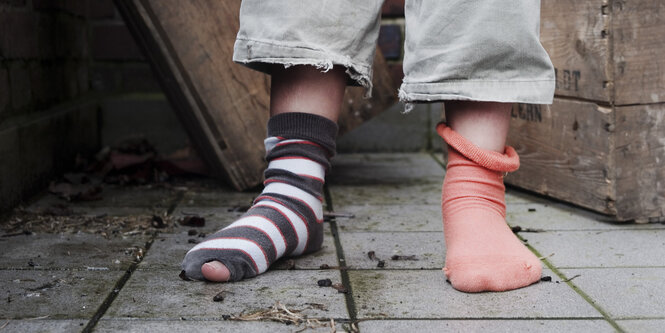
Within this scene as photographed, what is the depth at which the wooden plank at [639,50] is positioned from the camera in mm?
1721

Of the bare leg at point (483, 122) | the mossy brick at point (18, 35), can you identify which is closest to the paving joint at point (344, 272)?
the bare leg at point (483, 122)

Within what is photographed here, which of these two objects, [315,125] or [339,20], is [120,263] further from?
[339,20]

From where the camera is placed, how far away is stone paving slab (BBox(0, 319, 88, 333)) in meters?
1.05

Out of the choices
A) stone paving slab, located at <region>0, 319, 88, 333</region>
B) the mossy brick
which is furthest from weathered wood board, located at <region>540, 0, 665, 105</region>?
the mossy brick

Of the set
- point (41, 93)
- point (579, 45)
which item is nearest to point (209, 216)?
point (41, 93)

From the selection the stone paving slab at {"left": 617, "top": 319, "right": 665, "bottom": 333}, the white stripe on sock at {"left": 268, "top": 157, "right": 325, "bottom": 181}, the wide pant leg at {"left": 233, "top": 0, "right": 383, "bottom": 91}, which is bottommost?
the stone paving slab at {"left": 617, "top": 319, "right": 665, "bottom": 333}

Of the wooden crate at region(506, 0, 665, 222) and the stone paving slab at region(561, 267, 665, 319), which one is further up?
the wooden crate at region(506, 0, 665, 222)

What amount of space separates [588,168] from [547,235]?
0.30 meters

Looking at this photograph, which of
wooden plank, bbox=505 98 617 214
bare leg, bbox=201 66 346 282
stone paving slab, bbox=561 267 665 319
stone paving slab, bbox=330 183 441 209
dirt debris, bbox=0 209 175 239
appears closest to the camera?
stone paving slab, bbox=561 267 665 319

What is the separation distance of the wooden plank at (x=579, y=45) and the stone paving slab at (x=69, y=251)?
1.12m

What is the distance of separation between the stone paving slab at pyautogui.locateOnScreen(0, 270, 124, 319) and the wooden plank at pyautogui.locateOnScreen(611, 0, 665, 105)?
1.21m

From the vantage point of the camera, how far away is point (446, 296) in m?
1.21

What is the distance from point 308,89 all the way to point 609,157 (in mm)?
815

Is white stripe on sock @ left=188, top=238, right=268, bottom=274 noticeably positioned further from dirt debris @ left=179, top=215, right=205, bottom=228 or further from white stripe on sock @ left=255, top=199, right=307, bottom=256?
dirt debris @ left=179, top=215, right=205, bottom=228
